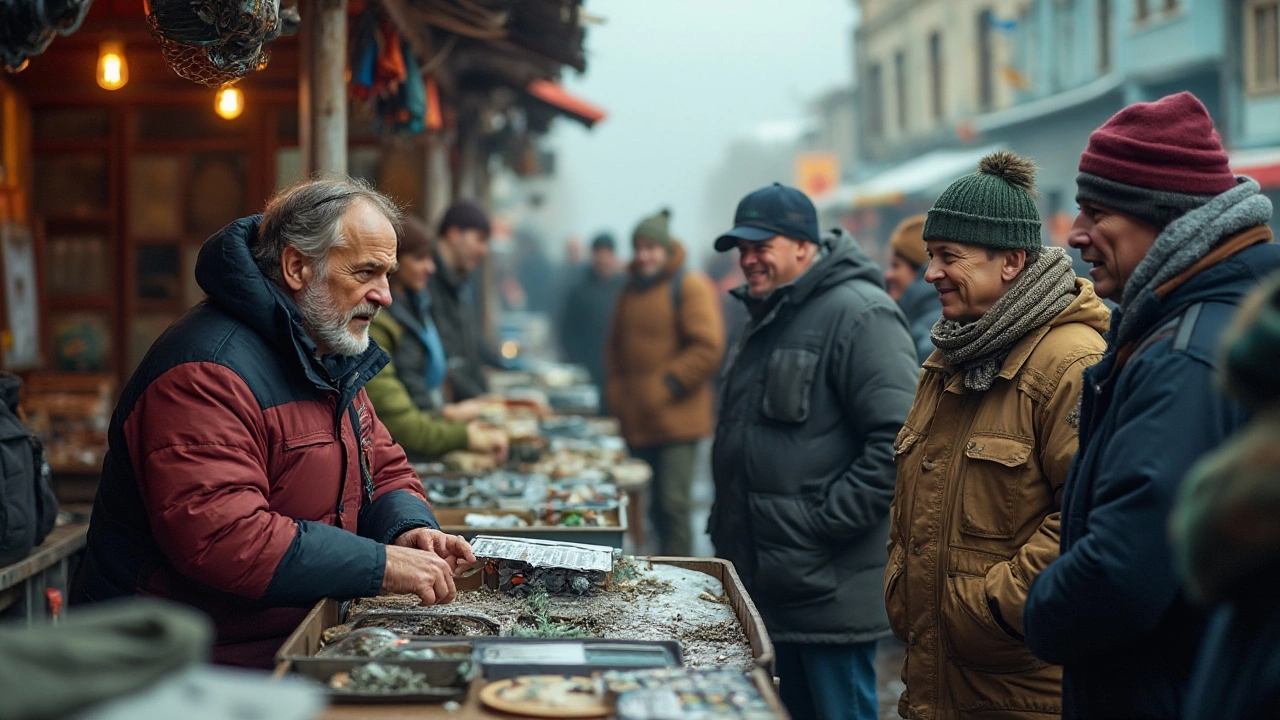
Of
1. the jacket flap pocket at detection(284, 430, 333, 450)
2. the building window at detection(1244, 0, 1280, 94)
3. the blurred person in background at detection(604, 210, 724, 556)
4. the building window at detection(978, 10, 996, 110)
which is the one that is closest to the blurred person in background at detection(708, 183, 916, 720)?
the jacket flap pocket at detection(284, 430, 333, 450)

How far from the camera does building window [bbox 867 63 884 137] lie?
3231 cm

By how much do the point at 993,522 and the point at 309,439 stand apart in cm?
170

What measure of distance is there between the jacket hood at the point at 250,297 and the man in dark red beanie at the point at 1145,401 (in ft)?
5.77

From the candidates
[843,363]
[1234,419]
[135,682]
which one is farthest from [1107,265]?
[135,682]

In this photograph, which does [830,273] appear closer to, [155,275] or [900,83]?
[155,275]

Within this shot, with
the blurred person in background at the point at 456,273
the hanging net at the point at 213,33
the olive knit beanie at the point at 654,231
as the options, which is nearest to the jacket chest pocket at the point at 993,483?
the hanging net at the point at 213,33

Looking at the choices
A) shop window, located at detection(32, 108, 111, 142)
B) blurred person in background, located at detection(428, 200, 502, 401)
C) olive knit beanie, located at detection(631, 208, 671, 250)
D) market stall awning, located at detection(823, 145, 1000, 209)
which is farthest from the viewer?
market stall awning, located at detection(823, 145, 1000, 209)

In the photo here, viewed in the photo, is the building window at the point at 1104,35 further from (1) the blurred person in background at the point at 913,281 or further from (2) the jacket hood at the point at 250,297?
(2) the jacket hood at the point at 250,297

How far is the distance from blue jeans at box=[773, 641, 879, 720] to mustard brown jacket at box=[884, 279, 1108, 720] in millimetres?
845

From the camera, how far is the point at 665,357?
8.45m

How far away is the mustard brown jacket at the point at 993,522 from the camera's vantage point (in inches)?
119

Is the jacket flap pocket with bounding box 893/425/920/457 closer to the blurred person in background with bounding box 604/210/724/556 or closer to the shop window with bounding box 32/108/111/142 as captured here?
the blurred person in background with bounding box 604/210/724/556

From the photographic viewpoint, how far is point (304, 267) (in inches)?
121

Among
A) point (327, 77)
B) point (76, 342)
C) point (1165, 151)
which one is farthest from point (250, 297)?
point (76, 342)
